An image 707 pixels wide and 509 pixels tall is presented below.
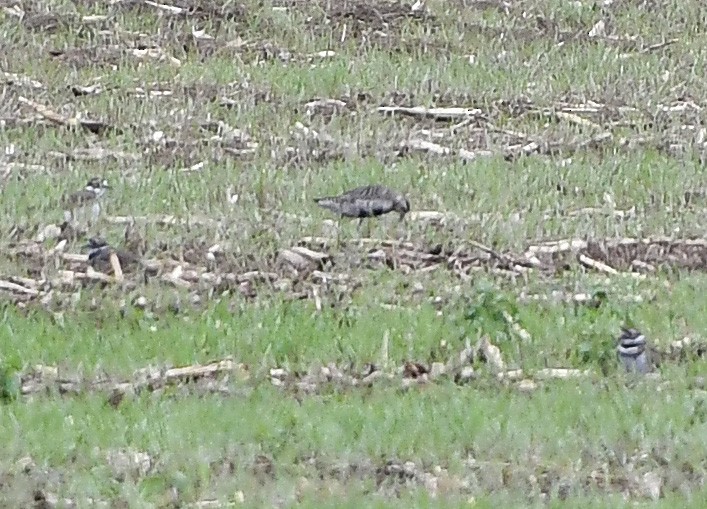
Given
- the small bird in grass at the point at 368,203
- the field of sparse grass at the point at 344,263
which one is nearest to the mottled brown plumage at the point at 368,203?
the small bird in grass at the point at 368,203

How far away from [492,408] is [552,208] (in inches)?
144

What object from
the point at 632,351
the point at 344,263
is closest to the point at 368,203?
the point at 344,263

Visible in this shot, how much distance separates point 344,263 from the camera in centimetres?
990

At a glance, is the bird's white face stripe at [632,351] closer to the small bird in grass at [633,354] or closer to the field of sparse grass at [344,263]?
the small bird in grass at [633,354]

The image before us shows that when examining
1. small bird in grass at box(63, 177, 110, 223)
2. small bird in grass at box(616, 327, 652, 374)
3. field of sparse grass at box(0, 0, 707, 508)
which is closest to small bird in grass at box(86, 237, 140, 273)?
field of sparse grass at box(0, 0, 707, 508)

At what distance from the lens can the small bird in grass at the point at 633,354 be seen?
8.25 metres

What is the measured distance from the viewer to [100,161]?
12.3 m

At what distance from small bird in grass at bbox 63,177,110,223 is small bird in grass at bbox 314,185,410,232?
4.59 ft

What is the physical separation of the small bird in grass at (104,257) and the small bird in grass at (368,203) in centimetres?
142

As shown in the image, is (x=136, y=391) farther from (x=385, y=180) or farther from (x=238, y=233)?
(x=385, y=180)

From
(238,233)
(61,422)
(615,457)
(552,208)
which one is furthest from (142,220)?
(615,457)

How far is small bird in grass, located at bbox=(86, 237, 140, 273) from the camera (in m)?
9.71

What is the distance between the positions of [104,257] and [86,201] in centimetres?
124

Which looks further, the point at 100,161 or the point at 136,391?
the point at 100,161
